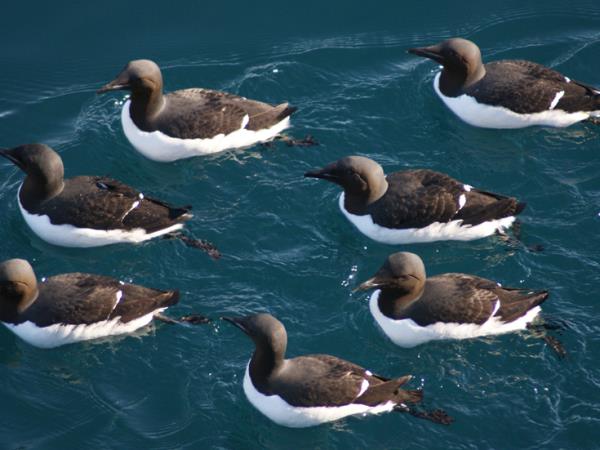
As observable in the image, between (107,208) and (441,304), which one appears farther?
(107,208)

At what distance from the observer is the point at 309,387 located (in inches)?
502

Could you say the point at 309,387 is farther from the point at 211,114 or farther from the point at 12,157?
the point at 12,157

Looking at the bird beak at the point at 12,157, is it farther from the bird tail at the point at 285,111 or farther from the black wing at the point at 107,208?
the bird tail at the point at 285,111

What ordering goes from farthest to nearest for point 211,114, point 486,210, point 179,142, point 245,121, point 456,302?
point 245,121 < point 211,114 < point 179,142 < point 486,210 < point 456,302

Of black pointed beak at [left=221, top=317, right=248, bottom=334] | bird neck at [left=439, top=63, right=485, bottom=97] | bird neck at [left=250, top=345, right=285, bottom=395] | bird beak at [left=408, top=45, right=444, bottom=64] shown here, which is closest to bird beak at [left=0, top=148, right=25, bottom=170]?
black pointed beak at [left=221, top=317, right=248, bottom=334]

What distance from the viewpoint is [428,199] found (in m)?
15.1

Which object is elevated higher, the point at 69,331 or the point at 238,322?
the point at 238,322

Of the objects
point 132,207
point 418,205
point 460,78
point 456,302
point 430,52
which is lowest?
point 456,302

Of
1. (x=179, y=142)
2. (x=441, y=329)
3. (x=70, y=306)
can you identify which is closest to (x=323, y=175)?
(x=179, y=142)

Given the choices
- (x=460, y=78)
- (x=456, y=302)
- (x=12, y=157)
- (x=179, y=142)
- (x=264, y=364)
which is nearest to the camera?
(x=264, y=364)

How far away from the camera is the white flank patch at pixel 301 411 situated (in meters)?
12.8

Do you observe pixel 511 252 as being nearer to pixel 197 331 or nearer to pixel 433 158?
pixel 433 158

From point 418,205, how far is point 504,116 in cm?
254

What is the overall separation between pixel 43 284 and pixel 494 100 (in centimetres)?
680
